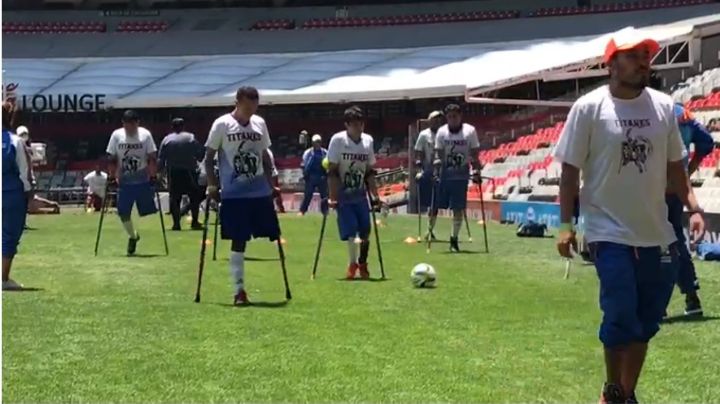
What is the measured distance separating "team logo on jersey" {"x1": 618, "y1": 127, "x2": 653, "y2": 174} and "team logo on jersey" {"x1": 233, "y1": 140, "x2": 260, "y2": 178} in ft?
18.6

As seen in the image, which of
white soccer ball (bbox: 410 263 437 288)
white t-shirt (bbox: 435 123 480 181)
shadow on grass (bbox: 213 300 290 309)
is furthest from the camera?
Result: white t-shirt (bbox: 435 123 480 181)

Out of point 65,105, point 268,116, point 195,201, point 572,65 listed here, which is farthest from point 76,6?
point 195,201

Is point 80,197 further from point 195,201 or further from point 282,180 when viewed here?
point 195,201

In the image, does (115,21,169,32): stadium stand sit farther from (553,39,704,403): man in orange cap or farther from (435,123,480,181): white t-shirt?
(553,39,704,403): man in orange cap

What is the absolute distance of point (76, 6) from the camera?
7119cm

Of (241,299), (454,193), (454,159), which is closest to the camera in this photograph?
(241,299)

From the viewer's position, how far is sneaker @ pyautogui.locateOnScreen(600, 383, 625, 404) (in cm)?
641

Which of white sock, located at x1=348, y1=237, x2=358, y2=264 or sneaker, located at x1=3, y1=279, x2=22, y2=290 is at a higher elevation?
white sock, located at x1=348, y1=237, x2=358, y2=264

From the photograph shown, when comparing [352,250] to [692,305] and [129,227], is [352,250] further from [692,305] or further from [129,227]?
[129,227]

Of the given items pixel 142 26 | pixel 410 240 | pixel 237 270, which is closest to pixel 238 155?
pixel 237 270

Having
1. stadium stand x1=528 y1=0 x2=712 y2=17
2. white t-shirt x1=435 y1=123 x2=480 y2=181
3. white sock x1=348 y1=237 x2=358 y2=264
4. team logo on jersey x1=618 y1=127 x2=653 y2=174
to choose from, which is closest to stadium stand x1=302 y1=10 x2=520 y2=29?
stadium stand x1=528 y1=0 x2=712 y2=17

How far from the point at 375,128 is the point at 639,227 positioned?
49.3 metres

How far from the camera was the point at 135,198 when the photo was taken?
18.1 meters

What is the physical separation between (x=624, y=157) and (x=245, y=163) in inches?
224
